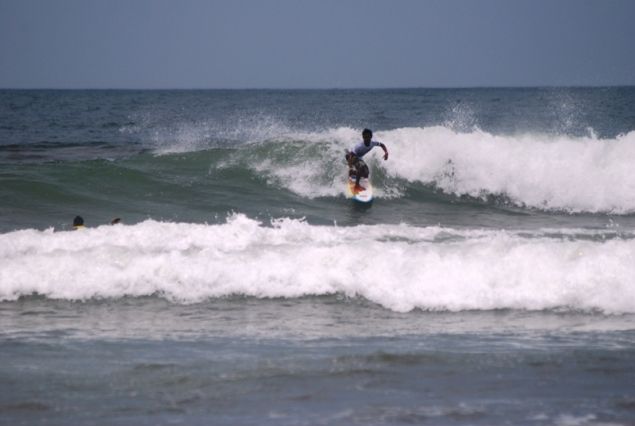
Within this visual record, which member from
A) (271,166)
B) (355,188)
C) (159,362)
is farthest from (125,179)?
(159,362)

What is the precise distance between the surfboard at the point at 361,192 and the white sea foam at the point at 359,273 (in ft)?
19.7

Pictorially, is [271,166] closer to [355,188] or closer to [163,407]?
[355,188]

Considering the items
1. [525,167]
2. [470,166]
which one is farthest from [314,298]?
[525,167]

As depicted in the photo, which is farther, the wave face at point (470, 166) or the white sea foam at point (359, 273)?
the wave face at point (470, 166)

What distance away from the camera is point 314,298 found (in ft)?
29.5

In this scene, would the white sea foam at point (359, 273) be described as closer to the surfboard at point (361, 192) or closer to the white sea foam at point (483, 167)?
the surfboard at point (361, 192)

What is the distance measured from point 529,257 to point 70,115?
45.4 m

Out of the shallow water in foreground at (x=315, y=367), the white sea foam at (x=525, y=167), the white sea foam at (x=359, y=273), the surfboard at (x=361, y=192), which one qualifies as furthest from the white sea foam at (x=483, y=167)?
the shallow water in foreground at (x=315, y=367)

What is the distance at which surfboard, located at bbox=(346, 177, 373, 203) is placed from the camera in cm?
1633

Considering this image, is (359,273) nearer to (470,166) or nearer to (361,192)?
(361,192)

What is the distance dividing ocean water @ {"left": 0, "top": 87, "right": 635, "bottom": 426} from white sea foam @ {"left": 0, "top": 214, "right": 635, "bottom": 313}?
0.08 ft

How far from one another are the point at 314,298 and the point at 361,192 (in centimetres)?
758

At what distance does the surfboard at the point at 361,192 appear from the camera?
53.6ft

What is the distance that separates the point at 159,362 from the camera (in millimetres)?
6391
